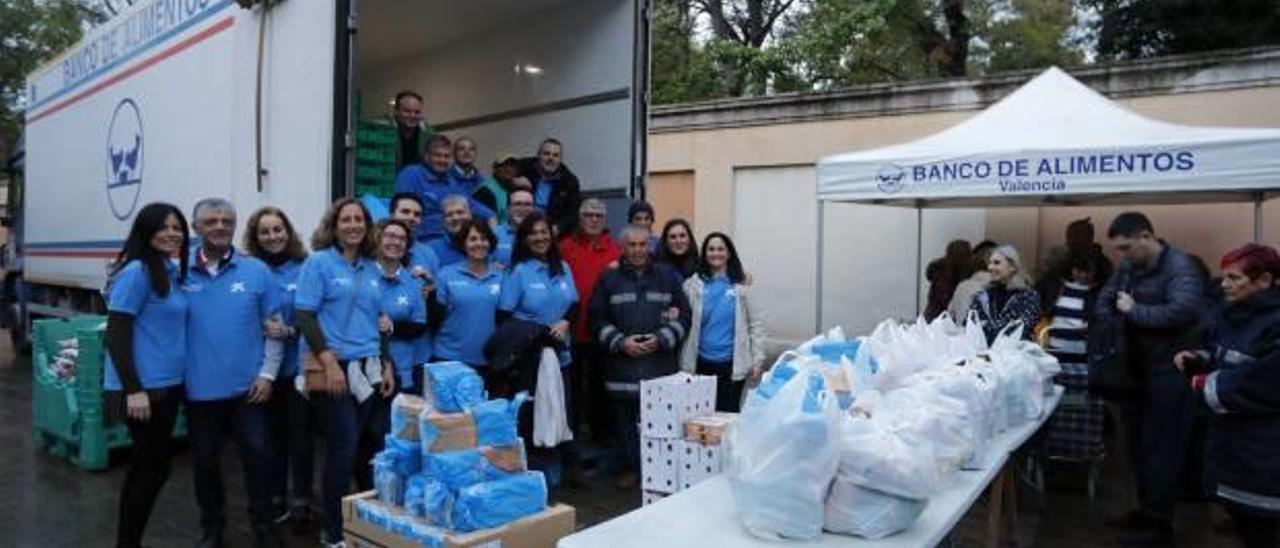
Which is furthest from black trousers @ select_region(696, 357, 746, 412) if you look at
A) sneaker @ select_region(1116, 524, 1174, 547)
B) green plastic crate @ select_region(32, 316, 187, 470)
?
green plastic crate @ select_region(32, 316, 187, 470)

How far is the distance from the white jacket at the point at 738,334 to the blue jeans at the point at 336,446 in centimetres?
190

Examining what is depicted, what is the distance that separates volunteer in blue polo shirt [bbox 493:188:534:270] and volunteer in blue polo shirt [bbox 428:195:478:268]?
0.15 meters

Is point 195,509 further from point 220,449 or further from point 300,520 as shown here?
point 220,449

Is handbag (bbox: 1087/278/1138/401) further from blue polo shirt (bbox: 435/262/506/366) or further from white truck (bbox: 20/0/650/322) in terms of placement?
blue polo shirt (bbox: 435/262/506/366)


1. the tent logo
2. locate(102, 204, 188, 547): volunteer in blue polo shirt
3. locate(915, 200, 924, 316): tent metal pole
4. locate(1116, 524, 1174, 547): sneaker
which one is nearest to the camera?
locate(102, 204, 188, 547): volunteer in blue polo shirt

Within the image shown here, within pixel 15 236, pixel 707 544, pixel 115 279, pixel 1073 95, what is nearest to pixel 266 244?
pixel 115 279

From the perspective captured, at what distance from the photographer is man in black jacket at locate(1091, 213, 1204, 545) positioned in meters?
4.25

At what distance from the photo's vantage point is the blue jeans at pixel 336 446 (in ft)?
12.6

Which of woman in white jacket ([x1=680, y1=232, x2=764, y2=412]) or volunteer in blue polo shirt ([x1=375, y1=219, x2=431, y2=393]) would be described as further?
woman in white jacket ([x1=680, y1=232, x2=764, y2=412])

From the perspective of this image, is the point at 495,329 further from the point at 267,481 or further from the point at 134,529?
the point at 134,529

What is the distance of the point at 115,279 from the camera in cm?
370

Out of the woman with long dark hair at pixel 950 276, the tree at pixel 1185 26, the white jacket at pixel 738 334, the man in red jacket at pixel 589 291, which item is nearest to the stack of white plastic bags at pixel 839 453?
the white jacket at pixel 738 334

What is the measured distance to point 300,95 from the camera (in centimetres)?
486

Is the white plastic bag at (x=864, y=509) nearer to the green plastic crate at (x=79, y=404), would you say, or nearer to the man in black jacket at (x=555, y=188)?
the man in black jacket at (x=555, y=188)
